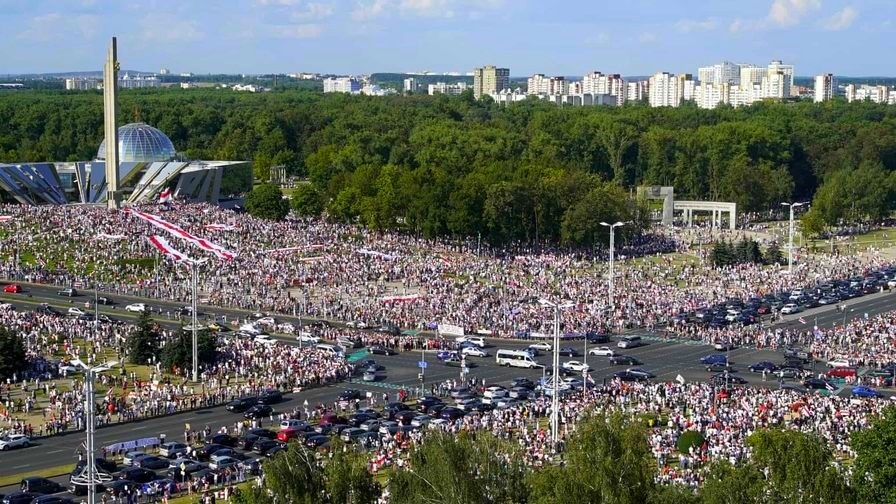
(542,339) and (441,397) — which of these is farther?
(542,339)

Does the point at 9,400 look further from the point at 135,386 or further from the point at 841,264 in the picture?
the point at 841,264

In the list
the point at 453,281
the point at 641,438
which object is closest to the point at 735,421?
the point at 641,438

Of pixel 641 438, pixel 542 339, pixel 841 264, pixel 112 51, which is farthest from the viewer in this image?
pixel 112 51

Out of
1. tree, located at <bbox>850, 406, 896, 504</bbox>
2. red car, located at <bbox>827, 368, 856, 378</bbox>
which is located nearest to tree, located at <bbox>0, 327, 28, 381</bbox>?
tree, located at <bbox>850, 406, 896, 504</bbox>

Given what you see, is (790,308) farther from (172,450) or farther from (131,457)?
(131,457)

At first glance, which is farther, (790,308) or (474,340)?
(790,308)

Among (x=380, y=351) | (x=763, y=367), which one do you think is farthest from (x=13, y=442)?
(x=763, y=367)
